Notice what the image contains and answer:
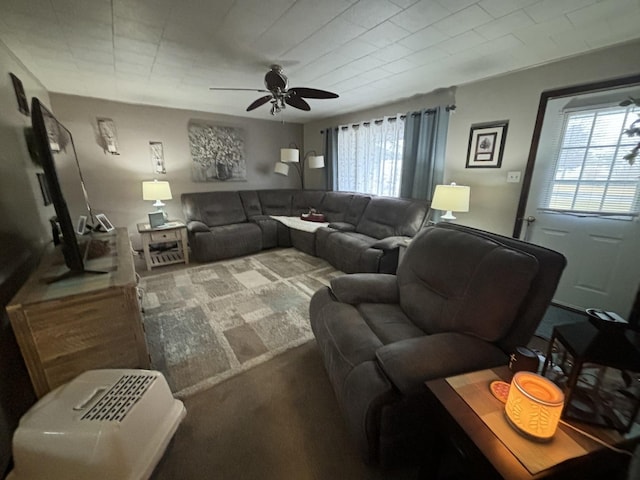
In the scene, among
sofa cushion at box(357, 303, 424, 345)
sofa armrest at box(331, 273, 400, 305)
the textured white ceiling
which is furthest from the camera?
sofa armrest at box(331, 273, 400, 305)

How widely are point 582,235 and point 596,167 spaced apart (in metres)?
0.62

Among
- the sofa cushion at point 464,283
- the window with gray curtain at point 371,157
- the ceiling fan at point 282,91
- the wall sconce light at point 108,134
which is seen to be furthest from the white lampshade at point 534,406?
the wall sconce light at point 108,134

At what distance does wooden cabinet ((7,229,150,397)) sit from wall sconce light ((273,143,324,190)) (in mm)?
3464

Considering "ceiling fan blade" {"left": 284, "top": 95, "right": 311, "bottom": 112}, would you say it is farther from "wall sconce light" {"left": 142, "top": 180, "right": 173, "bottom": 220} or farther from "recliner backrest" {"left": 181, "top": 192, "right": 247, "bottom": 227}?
"recliner backrest" {"left": 181, "top": 192, "right": 247, "bottom": 227}

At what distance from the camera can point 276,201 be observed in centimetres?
485

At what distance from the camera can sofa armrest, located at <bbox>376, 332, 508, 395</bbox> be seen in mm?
1008

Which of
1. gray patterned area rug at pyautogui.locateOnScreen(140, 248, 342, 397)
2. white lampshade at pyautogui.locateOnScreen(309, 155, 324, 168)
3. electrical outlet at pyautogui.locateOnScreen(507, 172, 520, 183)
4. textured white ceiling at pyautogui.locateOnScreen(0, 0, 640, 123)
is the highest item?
textured white ceiling at pyautogui.locateOnScreen(0, 0, 640, 123)

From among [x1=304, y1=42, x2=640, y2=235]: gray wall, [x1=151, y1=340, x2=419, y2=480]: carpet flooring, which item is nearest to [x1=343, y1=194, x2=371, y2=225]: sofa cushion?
[x1=304, y1=42, x2=640, y2=235]: gray wall

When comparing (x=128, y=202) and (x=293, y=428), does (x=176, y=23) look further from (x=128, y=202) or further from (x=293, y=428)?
(x=128, y=202)

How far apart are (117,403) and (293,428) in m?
0.83

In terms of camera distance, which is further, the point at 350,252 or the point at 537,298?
the point at 350,252

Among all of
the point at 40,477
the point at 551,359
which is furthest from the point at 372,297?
the point at 40,477

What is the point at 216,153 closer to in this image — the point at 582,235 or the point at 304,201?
the point at 304,201

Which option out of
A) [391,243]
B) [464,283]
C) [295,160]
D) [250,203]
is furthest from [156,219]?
[464,283]
